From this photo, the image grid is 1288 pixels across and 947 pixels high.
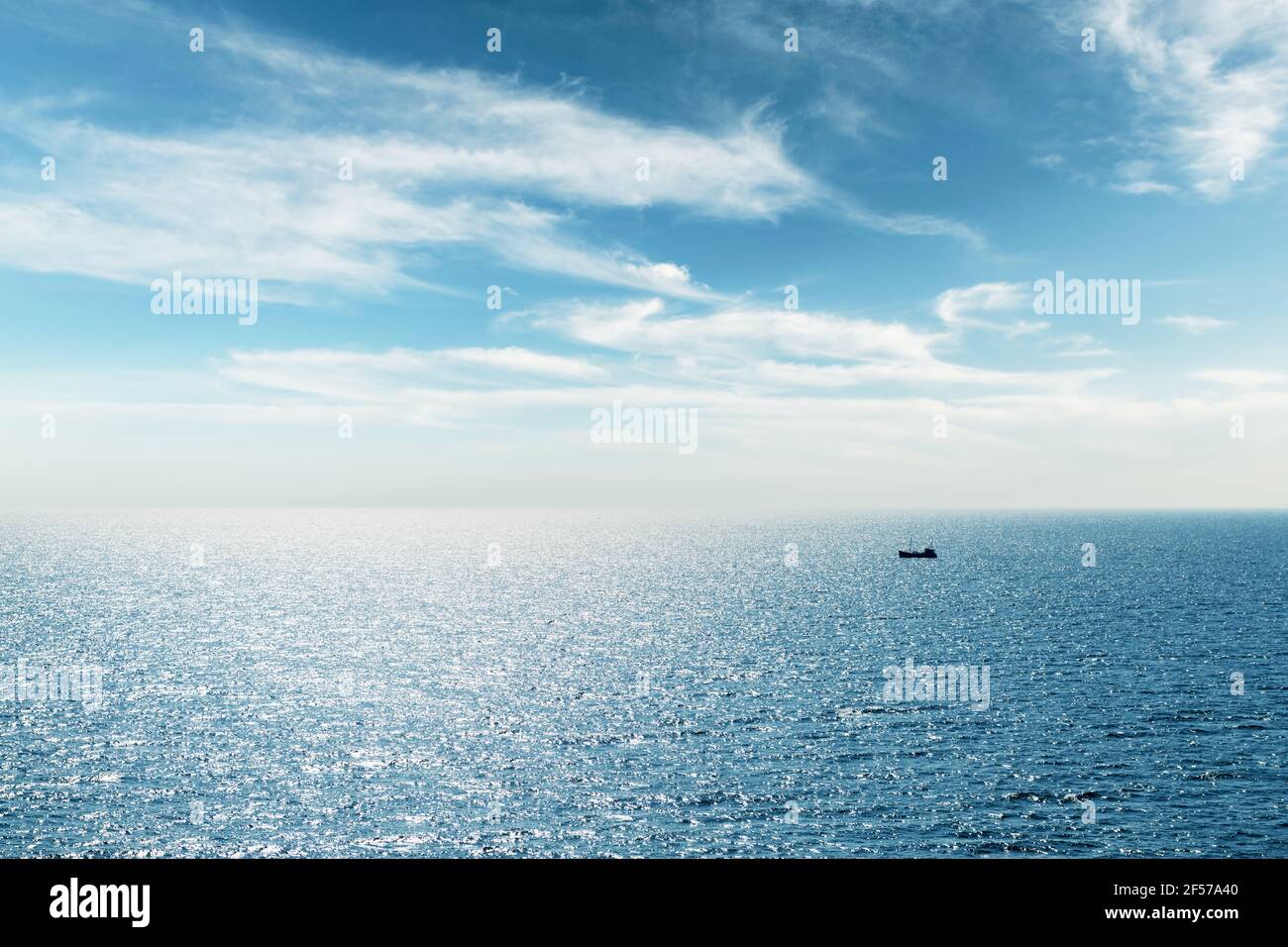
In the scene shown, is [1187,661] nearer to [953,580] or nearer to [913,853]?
[913,853]

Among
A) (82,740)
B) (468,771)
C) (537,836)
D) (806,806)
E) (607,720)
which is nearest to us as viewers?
(537,836)

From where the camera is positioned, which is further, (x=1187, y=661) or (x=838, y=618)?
(x=838, y=618)

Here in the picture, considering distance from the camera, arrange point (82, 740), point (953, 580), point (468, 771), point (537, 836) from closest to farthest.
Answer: point (537, 836) < point (468, 771) < point (82, 740) < point (953, 580)

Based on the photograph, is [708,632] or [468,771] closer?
[468,771]

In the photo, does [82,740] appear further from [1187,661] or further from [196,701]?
[1187,661]
